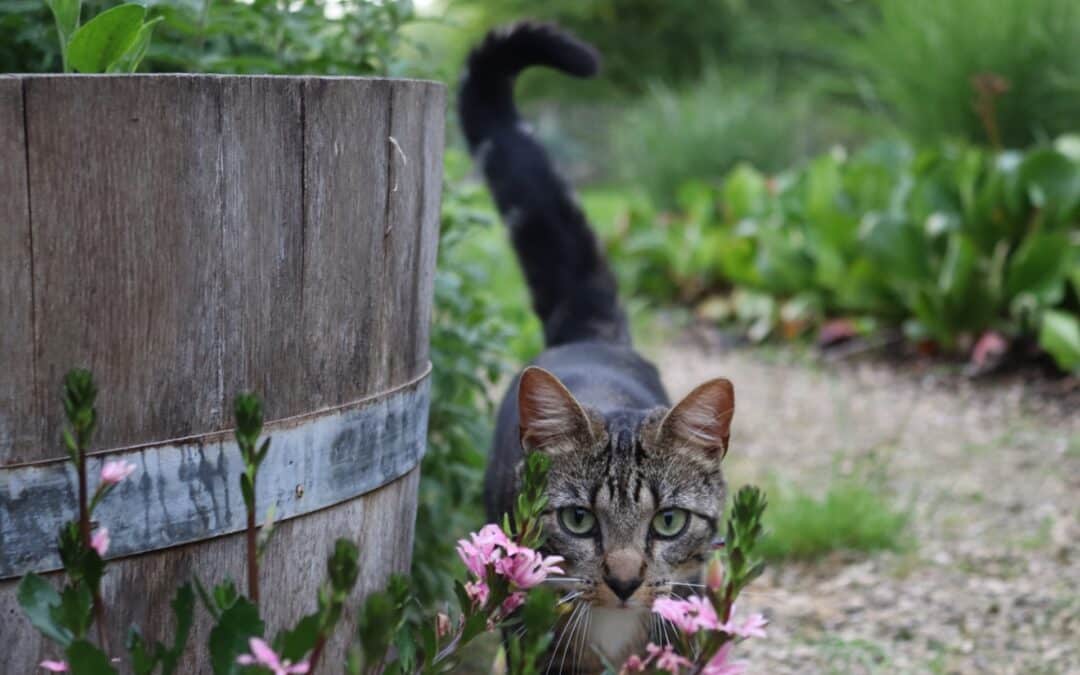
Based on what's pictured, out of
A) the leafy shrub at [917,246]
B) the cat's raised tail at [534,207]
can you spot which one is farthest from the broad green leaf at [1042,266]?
the cat's raised tail at [534,207]

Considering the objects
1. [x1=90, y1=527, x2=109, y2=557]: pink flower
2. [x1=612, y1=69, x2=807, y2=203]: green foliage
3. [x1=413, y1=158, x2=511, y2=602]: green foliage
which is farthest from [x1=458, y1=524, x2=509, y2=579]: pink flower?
[x1=612, y1=69, x2=807, y2=203]: green foliage

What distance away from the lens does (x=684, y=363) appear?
5875 millimetres

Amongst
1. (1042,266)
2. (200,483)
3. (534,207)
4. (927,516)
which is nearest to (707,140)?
(1042,266)

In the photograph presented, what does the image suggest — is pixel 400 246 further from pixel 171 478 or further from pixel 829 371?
pixel 829 371

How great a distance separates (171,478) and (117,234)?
0.30 meters

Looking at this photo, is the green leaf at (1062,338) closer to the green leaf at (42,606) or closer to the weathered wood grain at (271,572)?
the weathered wood grain at (271,572)

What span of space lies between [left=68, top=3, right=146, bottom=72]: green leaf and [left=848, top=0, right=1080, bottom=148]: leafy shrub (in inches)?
202

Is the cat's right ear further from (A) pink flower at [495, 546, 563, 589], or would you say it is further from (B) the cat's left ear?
(A) pink flower at [495, 546, 563, 589]

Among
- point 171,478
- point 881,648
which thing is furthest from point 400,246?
point 881,648

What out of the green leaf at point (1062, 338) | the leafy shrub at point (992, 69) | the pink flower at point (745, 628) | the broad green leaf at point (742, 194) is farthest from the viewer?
the broad green leaf at point (742, 194)

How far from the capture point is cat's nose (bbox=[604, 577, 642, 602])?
A: 6.12 feet

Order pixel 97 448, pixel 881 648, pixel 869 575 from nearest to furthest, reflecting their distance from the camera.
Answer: pixel 97 448, pixel 881 648, pixel 869 575

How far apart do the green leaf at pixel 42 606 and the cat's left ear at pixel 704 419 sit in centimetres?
100

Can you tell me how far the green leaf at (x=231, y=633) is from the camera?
4.08ft
